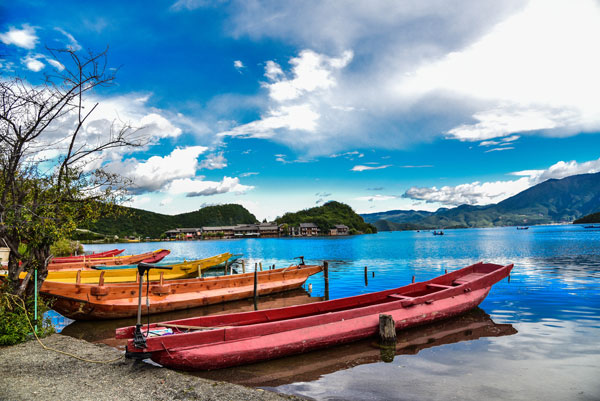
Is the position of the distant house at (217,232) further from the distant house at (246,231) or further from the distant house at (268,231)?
the distant house at (268,231)

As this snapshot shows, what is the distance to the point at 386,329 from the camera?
12578 mm

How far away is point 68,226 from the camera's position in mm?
11164

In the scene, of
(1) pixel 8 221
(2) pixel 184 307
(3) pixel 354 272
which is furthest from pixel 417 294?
(3) pixel 354 272

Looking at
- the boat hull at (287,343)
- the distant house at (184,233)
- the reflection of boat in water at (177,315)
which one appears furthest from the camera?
the distant house at (184,233)

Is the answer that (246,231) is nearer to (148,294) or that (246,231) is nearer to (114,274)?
(114,274)

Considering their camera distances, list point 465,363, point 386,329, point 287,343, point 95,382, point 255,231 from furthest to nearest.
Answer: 1. point 255,231
2. point 386,329
3. point 465,363
4. point 287,343
5. point 95,382

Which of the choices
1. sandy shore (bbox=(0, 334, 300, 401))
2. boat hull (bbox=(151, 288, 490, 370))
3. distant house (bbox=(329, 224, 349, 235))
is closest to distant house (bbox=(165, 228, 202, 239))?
distant house (bbox=(329, 224, 349, 235))

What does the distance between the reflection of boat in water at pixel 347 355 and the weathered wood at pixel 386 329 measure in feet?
1.29

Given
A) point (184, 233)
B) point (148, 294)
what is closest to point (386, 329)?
point (148, 294)

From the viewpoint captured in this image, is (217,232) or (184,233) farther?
(217,232)

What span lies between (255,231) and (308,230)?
3125cm

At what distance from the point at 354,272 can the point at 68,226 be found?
3127 cm

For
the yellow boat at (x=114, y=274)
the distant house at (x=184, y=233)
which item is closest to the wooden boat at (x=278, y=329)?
Result: the yellow boat at (x=114, y=274)

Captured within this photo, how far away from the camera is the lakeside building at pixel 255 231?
184m
